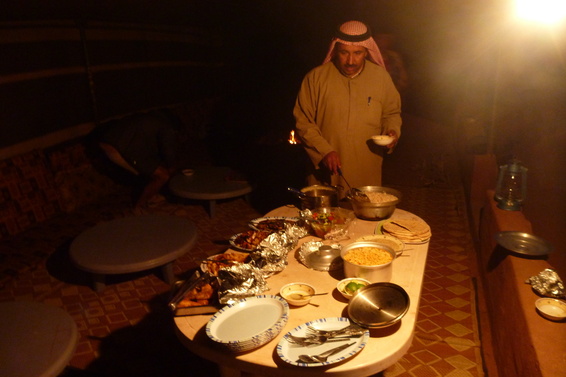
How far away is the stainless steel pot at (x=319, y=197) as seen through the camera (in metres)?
3.21

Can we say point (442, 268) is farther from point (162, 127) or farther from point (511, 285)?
point (162, 127)

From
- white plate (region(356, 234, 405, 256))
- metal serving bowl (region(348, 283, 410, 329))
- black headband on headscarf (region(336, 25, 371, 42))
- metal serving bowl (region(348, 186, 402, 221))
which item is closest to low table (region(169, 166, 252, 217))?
black headband on headscarf (region(336, 25, 371, 42))

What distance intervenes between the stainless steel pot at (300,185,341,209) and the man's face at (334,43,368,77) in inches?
51.6

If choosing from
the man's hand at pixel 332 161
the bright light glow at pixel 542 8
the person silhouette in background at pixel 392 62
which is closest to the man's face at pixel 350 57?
the man's hand at pixel 332 161

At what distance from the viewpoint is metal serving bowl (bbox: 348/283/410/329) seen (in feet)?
6.28

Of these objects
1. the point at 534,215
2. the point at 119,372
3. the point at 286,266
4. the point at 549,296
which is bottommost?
the point at 119,372

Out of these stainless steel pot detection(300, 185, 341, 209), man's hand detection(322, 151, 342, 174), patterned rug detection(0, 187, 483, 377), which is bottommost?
patterned rug detection(0, 187, 483, 377)

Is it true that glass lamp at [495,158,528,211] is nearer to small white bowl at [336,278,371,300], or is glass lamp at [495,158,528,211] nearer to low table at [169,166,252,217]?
small white bowl at [336,278,371,300]

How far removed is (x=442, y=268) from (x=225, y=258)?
3135 millimetres

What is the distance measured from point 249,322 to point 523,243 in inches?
99.0

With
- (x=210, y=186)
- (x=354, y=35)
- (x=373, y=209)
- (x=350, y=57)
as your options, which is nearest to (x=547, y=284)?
(x=373, y=209)

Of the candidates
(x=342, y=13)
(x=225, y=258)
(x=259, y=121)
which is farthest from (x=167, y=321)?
(x=342, y=13)

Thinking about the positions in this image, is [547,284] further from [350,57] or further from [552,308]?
[350,57]

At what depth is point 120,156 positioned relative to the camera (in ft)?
20.4
